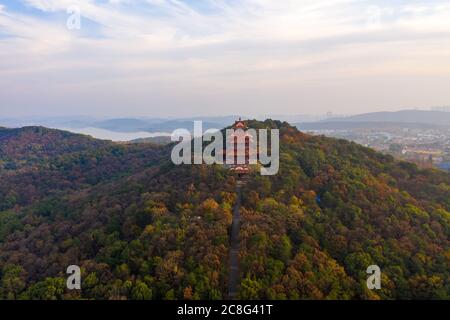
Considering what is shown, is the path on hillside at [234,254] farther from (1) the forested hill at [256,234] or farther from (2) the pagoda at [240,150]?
(2) the pagoda at [240,150]

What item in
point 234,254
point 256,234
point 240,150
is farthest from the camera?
point 240,150

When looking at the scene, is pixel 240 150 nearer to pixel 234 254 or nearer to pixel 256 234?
pixel 256 234

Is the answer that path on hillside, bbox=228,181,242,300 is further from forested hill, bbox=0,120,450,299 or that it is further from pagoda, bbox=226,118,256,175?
pagoda, bbox=226,118,256,175

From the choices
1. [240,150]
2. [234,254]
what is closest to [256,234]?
[234,254]
